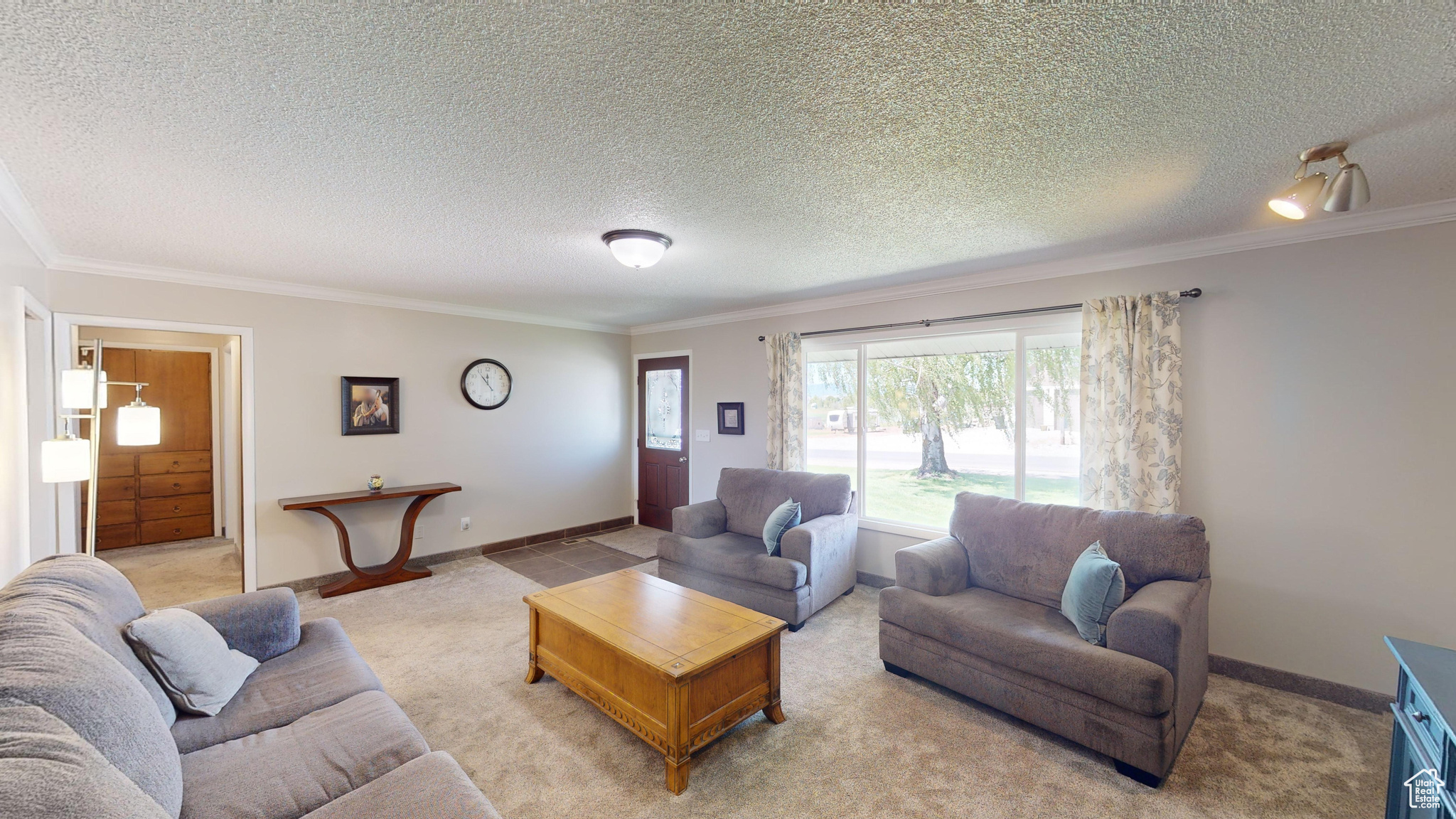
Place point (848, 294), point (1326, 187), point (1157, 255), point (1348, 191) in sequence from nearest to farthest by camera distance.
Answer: point (1348, 191), point (1326, 187), point (1157, 255), point (848, 294)

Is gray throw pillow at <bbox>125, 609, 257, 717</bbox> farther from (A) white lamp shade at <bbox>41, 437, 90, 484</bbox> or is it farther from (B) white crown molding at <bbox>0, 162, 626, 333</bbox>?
(B) white crown molding at <bbox>0, 162, 626, 333</bbox>

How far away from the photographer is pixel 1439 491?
8.27ft

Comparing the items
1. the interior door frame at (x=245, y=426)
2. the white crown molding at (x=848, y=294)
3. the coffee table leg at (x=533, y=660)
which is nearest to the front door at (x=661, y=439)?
the white crown molding at (x=848, y=294)

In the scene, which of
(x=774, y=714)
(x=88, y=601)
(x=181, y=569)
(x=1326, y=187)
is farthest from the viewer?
(x=181, y=569)

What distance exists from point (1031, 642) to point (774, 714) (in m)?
1.18

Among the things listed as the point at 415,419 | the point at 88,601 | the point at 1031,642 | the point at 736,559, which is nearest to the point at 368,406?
the point at 415,419

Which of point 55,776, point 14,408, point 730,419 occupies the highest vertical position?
point 14,408

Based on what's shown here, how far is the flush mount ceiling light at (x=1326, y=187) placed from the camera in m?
1.92

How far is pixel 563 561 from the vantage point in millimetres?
5148

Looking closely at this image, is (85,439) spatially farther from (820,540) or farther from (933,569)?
(933,569)

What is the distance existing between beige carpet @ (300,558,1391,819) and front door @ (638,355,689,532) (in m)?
3.16

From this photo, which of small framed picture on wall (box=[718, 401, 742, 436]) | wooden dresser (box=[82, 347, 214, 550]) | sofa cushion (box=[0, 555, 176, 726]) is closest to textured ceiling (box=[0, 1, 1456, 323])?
sofa cushion (box=[0, 555, 176, 726])

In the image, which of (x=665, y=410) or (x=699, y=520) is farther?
(x=665, y=410)

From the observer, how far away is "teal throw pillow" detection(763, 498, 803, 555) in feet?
12.6
